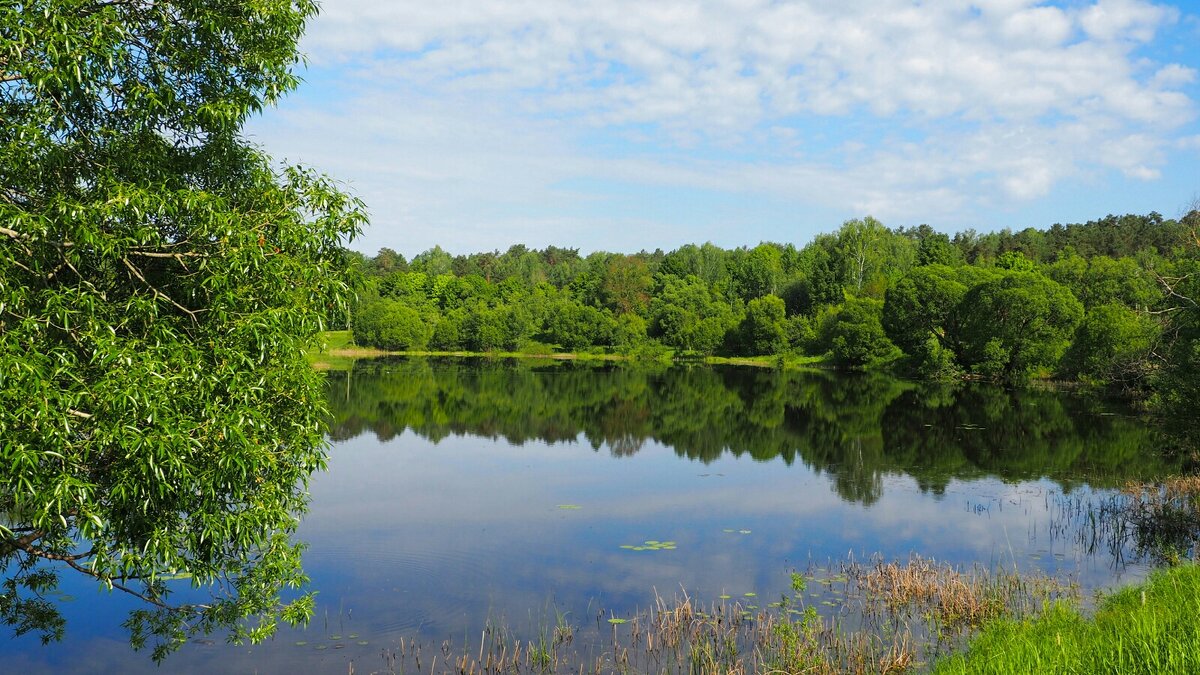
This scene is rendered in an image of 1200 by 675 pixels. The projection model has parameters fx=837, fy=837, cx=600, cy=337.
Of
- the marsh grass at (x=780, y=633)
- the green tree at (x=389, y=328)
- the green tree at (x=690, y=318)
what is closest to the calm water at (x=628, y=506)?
the marsh grass at (x=780, y=633)

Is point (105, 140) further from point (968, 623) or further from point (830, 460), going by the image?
point (830, 460)

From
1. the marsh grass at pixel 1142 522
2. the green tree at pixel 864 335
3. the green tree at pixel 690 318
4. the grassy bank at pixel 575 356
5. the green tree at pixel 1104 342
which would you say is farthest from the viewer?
A: the green tree at pixel 690 318

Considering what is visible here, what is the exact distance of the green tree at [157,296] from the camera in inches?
314

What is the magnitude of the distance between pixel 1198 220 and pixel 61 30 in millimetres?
31554

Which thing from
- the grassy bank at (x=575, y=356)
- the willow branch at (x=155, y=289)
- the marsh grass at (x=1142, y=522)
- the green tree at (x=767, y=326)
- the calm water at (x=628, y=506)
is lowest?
the calm water at (x=628, y=506)

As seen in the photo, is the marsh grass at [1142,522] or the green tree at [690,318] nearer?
the marsh grass at [1142,522]

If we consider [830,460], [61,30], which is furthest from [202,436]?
[830,460]

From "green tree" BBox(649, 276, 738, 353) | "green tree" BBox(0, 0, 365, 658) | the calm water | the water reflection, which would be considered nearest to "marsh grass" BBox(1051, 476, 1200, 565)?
the calm water

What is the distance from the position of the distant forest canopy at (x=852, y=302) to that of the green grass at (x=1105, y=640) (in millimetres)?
18298

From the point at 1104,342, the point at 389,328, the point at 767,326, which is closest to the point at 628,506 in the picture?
the point at 1104,342

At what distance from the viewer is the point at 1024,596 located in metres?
15.6

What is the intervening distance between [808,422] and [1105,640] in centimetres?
3689

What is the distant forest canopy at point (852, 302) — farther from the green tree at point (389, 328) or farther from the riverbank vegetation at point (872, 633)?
the riverbank vegetation at point (872, 633)

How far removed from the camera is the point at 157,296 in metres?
9.13
